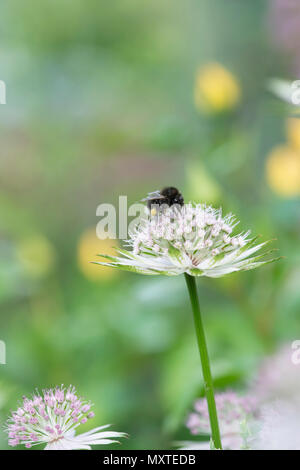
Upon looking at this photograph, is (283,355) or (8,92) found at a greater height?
(8,92)

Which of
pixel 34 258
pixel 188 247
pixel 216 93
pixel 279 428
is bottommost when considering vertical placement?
pixel 279 428

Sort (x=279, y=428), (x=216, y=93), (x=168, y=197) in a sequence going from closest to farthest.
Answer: (x=279, y=428) → (x=168, y=197) → (x=216, y=93)

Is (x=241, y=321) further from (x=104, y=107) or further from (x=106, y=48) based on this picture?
(x=106, y=48)

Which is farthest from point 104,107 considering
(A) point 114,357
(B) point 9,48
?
(A) point 114,357

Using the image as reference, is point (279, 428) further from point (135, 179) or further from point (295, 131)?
point (135, 179)

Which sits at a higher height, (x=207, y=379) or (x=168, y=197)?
(x=168, y=197)

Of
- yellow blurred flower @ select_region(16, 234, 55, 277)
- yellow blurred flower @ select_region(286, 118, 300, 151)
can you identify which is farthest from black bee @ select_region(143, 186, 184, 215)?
yellow blurred flower @ select_region(16, 234, 55, 277)

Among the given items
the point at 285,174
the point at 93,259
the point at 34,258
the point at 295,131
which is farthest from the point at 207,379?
the point at 34,258
